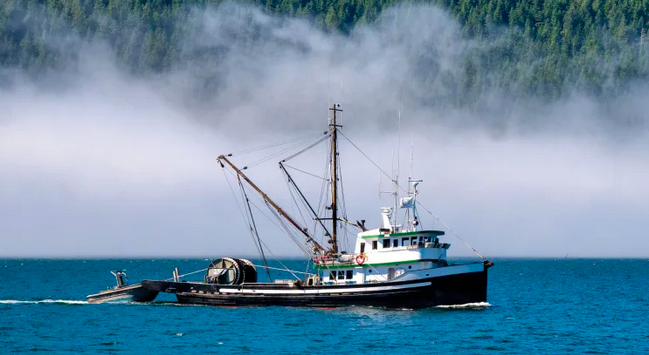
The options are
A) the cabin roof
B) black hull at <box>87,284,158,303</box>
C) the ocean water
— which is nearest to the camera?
the ocean water

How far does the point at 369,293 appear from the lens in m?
88.9

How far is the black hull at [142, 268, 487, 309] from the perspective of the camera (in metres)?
88.4

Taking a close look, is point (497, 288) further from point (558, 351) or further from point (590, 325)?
point (558, 351)

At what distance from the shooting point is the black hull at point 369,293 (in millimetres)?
88438

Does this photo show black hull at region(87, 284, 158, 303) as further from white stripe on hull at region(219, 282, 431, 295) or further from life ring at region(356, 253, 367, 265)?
life ring at region(356, 253, 367, 265)

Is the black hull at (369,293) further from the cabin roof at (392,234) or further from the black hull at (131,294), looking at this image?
the black hull at (131,294)

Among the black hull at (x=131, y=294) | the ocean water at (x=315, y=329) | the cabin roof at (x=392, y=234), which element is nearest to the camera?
the ocean water at (x=315, y=329)

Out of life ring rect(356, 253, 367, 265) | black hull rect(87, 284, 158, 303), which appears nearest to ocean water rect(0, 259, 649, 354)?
black hull rect(87, 284, 158, 303)

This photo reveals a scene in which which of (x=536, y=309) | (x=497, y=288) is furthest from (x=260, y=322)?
(x=497, y=288)

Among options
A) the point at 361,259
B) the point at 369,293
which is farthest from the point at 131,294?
the point at 369,293

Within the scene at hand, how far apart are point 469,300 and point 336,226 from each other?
1398 centimetres

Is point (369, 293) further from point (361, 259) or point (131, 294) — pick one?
point (131, 294)

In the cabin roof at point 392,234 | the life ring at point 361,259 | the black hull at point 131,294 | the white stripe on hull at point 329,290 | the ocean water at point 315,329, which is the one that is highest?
the cabin roof at point 392,234

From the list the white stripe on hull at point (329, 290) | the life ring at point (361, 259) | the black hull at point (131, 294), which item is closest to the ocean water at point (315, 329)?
the black hull at point (131, 294)
